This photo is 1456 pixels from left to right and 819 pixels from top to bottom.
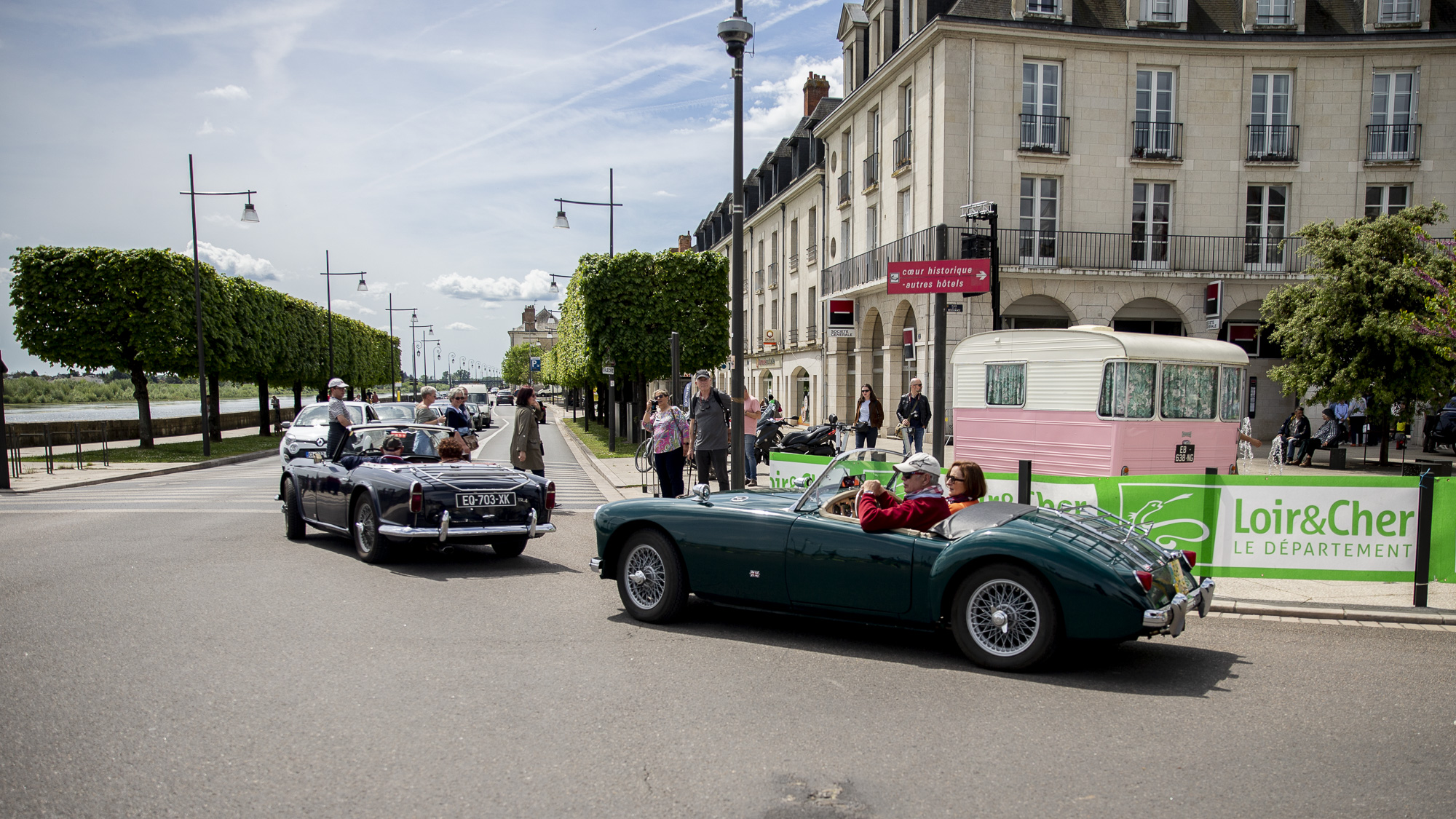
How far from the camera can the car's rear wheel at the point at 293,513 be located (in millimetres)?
10086

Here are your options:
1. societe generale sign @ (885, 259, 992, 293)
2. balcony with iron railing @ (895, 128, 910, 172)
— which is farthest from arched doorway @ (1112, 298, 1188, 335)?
societe generale sign @ (885, 259, 992, 293)

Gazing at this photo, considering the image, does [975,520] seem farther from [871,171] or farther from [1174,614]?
[871,171]

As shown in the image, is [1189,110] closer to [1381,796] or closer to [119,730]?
[1381,796]

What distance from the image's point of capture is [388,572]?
8.30m

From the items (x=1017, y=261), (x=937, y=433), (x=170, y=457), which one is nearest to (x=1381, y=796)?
(x=937, y=433)

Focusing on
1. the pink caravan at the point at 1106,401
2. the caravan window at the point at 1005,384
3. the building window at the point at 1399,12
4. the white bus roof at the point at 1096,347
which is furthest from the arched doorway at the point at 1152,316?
the caravan window at the point at 1005,384

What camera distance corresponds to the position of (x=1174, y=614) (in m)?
4.93

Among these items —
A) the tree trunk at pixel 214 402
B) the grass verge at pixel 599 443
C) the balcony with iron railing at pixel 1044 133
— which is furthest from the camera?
the tree trunk at pixel 214 402

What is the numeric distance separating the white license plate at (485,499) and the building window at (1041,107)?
806 inches

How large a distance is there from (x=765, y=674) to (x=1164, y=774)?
215cm

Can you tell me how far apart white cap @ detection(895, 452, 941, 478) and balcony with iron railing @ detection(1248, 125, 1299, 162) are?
2480 cm

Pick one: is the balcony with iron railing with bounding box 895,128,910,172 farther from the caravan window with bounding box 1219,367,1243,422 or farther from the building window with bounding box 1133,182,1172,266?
the caravan window with bounding box 1219,367,1243,422

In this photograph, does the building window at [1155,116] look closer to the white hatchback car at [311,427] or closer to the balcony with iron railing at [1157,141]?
the balcony with iron railing at [1157,141]

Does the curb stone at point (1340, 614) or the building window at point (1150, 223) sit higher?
the building window at point (1150, 223)
